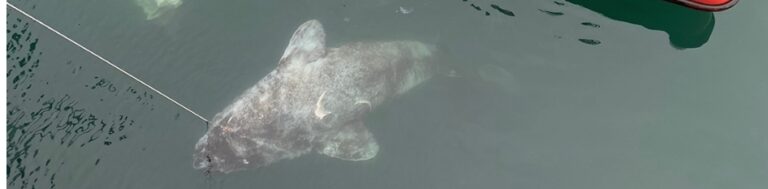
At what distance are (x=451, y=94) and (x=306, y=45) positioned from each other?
3411mm

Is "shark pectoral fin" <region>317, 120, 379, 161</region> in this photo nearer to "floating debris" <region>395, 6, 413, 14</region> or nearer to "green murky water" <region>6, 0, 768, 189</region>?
"green murky water" <region>6, 0, 768, 189</region>

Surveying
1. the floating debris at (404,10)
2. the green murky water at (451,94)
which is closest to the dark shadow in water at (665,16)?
the green murky water at (451,94)

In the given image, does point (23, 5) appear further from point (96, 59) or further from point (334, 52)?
point (334, 52)

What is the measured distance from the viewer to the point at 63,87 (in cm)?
1636

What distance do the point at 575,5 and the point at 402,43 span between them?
430 centimetres

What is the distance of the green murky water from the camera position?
50.7 feet

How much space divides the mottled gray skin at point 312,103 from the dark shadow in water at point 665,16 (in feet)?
14.9

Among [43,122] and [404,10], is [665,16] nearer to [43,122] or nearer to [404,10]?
[404,10]

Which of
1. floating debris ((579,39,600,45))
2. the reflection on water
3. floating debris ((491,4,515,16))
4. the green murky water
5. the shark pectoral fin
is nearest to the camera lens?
the reflection on water

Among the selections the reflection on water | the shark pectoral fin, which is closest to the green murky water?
the reflection on water

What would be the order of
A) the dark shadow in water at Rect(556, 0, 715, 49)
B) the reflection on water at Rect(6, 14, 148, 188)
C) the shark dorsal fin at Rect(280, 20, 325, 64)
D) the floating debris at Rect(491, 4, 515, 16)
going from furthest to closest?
the floating debris at Rect(491, 4, 515, 16)
the dark shadow in water at Rect(556, 0, 715, 49)
the shark dorsal fin at Rect(280, 20, 325, 64)
the reflection on water at Rect(6, 14, 148, 188)

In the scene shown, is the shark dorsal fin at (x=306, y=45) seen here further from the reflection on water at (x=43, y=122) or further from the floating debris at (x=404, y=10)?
the reflection on water at (x=43, y=122)

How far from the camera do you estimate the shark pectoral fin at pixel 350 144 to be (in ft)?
51.4

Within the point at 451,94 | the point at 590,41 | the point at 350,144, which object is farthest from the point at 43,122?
the point at 590,41
